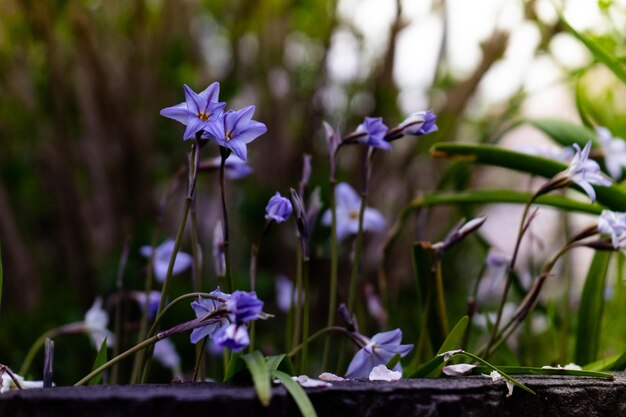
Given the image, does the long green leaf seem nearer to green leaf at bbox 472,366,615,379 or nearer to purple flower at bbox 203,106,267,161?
green leaf at bbox 472,366,615,379

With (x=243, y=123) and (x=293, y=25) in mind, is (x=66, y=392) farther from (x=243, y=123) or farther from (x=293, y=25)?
(x=293, y=25)

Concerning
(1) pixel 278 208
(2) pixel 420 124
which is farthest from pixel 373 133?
(1) pixel 278 208

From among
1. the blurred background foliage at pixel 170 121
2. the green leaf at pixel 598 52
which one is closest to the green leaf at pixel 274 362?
the green leaf at pixel 598 52

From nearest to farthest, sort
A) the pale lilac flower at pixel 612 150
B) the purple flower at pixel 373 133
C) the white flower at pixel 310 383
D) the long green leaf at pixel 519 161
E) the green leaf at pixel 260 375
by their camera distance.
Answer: the green leaf at pixel 260 375, the white flower at pixel 310 383, the purple flower at pixel 373 133, the long green leaf at pixel 519 161, the pale lilac flower at pixel 612 150

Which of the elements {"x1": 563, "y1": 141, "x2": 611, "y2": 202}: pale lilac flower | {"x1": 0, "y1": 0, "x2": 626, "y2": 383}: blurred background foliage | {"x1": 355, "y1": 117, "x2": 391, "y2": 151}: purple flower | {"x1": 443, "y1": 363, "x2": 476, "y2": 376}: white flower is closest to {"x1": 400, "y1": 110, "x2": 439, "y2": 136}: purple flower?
{"x1": 355, "y1": 117, "x2": 391, "y2": 151}: purple flower

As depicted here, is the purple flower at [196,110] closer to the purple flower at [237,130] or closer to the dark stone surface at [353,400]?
the purple flower at [237,130]

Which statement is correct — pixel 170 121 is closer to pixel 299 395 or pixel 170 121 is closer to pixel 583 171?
pixel 583 171

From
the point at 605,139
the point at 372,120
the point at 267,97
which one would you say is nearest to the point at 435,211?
the point at 267,97
